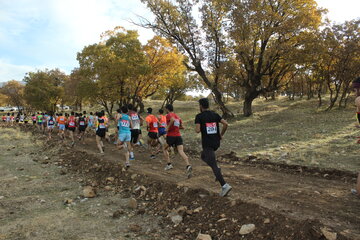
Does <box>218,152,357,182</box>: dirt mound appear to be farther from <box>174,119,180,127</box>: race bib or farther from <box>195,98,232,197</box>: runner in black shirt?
<box>195,98,232,197</box>: runner in black shirt

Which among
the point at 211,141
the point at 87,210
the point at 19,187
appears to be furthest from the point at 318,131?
the point at 19,187

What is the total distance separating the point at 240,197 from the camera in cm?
506

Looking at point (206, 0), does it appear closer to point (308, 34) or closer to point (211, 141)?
point (308, 34)

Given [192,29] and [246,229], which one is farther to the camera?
[192,29]

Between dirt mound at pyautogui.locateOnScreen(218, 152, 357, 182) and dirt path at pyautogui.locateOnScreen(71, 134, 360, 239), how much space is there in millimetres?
183

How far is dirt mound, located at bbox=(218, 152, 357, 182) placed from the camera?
21.7 ft

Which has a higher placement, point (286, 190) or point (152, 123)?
point (152, 123)

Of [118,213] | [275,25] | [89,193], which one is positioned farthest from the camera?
[275,25]

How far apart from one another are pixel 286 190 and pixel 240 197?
46.3 inches

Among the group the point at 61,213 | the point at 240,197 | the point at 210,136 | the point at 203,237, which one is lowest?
the point at 61,213

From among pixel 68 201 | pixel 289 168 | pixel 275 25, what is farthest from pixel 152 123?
pixel 275 25

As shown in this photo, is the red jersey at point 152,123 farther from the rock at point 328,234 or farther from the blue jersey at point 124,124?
the rock at point 328,234

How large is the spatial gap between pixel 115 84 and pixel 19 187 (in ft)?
63.3

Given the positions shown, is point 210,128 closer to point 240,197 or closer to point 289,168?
point 240,197
